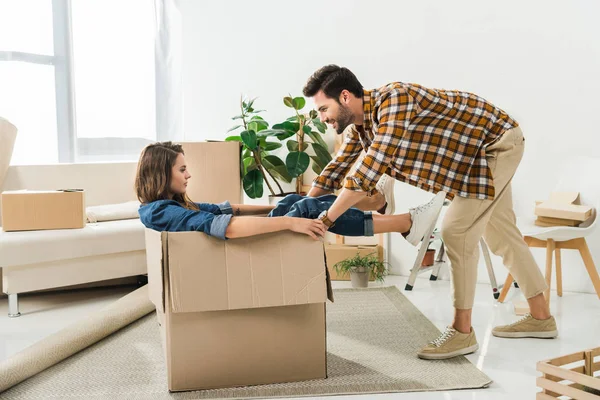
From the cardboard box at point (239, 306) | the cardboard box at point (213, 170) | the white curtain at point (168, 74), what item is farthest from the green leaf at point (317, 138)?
the cardboard box at point (239, 306)

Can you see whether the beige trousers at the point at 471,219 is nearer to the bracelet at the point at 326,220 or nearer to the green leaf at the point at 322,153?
the bracelet at the point at 326,220

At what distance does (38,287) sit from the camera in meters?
3.38

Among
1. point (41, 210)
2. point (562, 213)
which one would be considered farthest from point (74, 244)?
point (562, 213)

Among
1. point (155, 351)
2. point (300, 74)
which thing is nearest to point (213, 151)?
point (300, 74)

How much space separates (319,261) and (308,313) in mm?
195

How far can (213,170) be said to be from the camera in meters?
4.10

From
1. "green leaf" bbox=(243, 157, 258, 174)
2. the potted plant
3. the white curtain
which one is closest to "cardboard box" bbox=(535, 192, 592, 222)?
the potted plant

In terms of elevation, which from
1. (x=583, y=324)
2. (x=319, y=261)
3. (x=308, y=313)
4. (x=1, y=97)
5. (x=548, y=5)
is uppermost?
(x=548, y=5)

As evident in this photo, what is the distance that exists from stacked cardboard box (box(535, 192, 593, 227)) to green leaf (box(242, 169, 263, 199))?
1.70 metres

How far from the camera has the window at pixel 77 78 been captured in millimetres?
4766

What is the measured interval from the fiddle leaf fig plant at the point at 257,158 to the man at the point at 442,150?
167 centimetres

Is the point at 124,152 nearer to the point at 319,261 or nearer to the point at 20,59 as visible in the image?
the point at 20,59

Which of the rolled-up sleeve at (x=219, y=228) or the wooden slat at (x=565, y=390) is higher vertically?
the rolled-up sleeve at (x=219, y=228)

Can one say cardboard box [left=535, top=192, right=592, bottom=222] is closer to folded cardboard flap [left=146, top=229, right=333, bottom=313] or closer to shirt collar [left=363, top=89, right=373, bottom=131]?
shirt collar [left=363, top=89, right=373, bottom=131]
